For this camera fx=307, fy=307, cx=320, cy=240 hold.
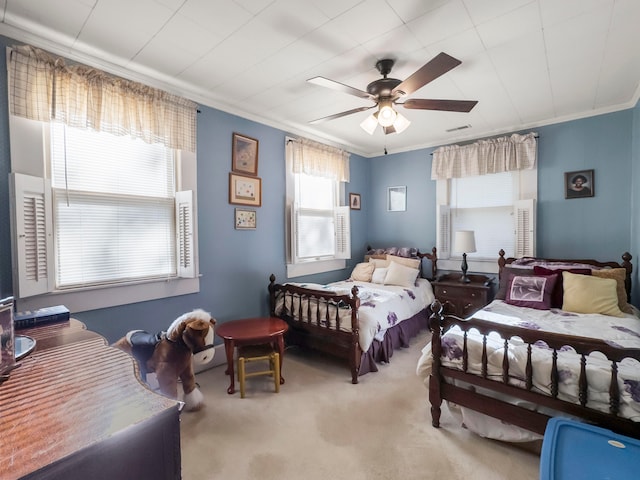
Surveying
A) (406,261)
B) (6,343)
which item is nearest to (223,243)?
(6,343)

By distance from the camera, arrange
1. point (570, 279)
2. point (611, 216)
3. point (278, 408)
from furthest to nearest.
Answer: point (611, 216) → point (570, 279) → point (278, 408)

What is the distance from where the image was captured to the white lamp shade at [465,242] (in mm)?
3717

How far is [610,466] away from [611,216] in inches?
124

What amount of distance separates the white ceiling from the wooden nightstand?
203 centimetres

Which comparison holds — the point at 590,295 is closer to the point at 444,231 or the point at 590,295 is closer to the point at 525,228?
the point at 525,228

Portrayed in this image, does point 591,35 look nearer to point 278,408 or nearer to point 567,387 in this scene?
point 567,387

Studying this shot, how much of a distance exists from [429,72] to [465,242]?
2383mm

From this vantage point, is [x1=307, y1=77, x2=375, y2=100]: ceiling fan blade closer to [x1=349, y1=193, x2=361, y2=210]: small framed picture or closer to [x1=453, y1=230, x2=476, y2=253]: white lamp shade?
[x1=453, y1=230, x2=476, y2=253]: white lamp shade

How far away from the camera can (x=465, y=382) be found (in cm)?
201

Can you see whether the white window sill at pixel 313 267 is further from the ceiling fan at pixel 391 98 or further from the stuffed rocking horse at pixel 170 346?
the ceiling fan at pixel 391 98

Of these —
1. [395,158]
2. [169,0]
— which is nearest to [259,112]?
[169,0]

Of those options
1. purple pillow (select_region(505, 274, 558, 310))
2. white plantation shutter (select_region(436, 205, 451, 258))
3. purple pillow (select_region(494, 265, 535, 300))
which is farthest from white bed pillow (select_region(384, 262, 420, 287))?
purple pillow (select_region(505, 274, 558, 310))

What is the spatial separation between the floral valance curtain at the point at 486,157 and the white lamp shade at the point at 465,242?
0.85 m

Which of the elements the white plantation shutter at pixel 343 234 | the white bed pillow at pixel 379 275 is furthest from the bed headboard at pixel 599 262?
the white plantation shutter at pixel 343 234
